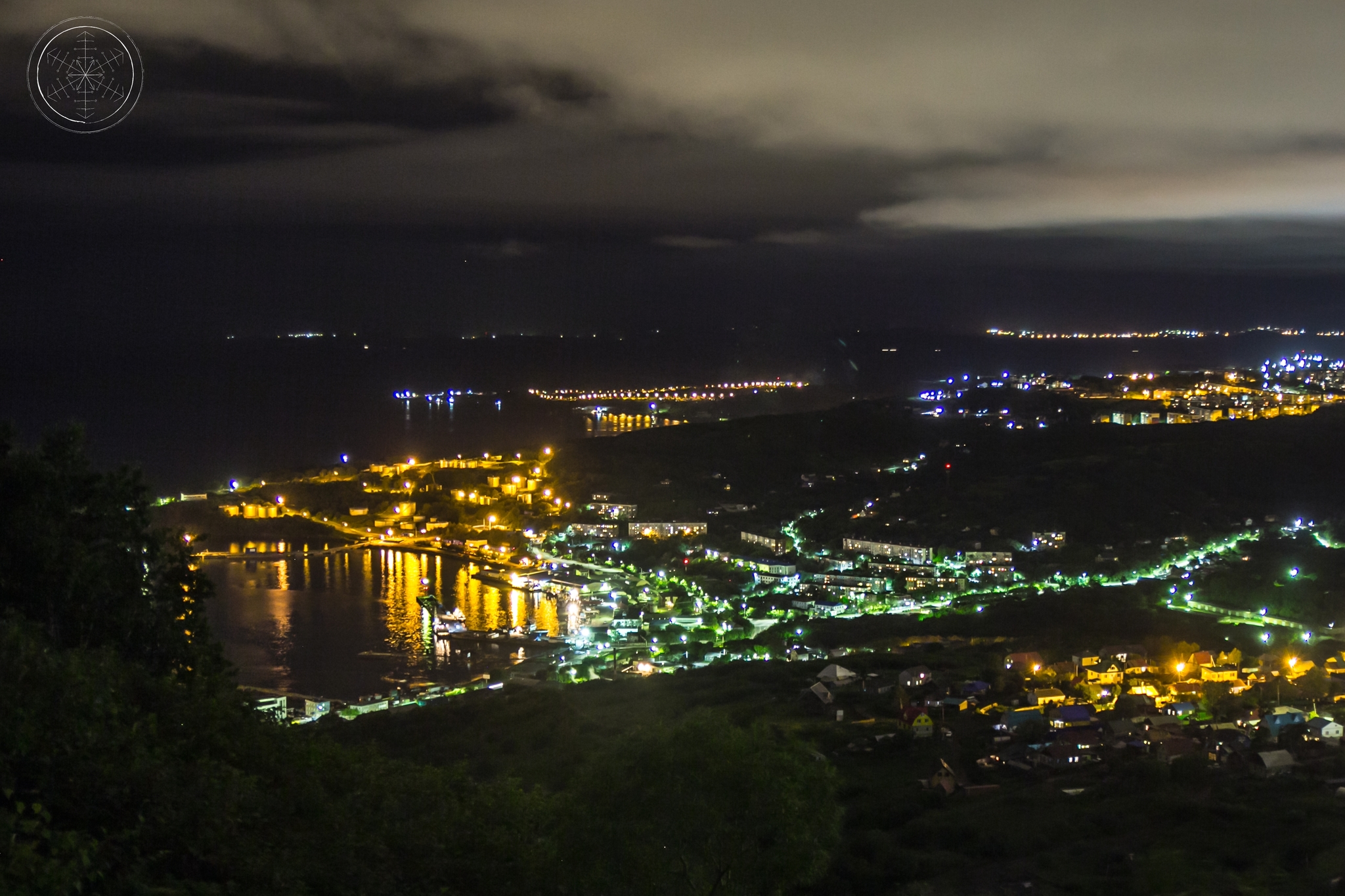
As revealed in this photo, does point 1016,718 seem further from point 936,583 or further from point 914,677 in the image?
point 936,583

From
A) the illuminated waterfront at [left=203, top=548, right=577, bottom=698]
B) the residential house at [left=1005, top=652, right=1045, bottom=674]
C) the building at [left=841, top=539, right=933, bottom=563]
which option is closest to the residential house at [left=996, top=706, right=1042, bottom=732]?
the residential house at [left=1005, top=652, right=1045, bottom=674]

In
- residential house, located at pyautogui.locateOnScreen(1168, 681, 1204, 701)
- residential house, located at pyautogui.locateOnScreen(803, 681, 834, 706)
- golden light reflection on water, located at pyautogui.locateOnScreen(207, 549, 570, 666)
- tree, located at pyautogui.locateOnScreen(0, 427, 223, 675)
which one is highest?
tree, located at pyautogui.locateOnScreen(0, 427, 223, 675)

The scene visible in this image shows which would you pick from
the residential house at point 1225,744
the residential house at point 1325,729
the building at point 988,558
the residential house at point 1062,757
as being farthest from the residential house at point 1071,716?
the building at point 988,558

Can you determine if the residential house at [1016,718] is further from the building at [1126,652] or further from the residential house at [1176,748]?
the building at [1126,652]

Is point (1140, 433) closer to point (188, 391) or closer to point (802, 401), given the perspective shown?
point (802, 401)

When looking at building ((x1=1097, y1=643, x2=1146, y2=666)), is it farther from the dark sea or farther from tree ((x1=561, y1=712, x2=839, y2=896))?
tree ((x1=561, y1=712, x2=839, y2=896))

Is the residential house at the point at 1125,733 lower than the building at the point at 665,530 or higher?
higher
